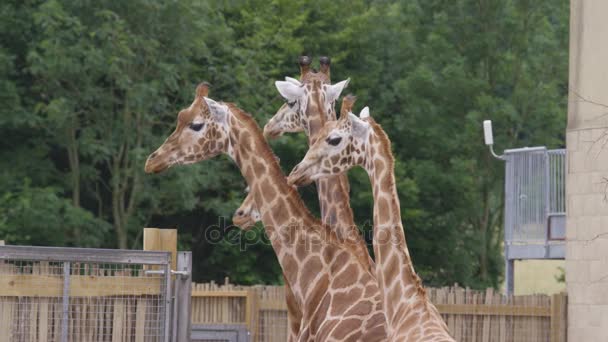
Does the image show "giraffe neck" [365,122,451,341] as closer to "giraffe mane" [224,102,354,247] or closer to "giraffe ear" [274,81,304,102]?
"giraffe mane" [224,102,354,247]

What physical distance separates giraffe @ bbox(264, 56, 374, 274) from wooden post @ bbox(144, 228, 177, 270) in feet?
4.42

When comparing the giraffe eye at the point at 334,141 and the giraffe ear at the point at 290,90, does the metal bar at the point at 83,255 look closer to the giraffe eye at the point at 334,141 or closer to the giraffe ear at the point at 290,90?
the giraffe eye at the point at 334,141

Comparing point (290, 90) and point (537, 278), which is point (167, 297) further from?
point (537, 278)

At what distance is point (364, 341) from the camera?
342 inches

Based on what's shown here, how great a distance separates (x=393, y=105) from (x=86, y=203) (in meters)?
7.25

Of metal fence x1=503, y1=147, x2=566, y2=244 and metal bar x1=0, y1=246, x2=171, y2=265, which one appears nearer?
metal bar x1=0, y1=246, x2=171, y2=265

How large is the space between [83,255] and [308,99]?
2936 mm

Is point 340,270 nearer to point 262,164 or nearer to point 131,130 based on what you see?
point 262,164

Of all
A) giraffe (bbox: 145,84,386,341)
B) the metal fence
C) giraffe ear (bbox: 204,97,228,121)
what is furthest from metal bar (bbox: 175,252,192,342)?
the metal fence

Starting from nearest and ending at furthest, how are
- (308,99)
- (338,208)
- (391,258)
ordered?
(391,258)
(338,208)
(308,99)

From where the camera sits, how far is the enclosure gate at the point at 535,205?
16.5 meters

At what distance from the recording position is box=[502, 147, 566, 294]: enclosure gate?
16.5 m

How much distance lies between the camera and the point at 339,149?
8.63 metres

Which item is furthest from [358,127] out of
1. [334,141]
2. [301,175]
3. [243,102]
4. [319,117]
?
[243,102]
